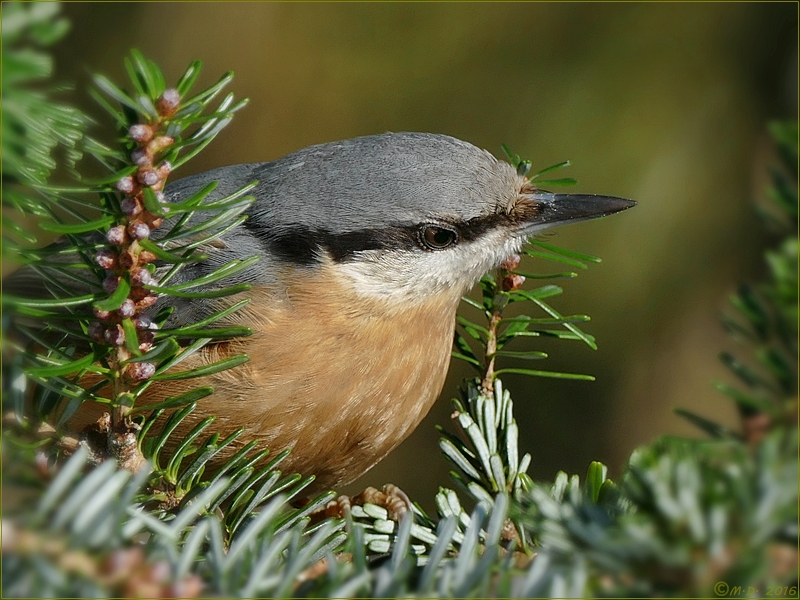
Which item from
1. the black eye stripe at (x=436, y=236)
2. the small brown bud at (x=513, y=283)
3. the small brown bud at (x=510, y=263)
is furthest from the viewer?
the black eye stripe at (x=436, y=236)

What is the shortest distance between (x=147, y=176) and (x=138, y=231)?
0.26 ft

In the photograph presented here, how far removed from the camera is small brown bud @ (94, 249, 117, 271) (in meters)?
1.18

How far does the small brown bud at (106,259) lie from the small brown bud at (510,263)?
35.3 inches


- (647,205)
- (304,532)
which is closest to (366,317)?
(304,532)

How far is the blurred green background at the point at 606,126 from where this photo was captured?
3957 millimetres

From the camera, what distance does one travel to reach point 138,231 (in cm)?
117

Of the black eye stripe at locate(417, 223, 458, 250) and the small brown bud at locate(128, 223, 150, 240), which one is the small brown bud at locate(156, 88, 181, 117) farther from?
the black eye stripe at locate(417, 223, 458, 250)

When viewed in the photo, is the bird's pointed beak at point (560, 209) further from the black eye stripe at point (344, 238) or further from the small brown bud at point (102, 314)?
the small brown bud at point (102, 314)

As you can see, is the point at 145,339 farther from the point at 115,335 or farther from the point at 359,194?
the point at 359,194

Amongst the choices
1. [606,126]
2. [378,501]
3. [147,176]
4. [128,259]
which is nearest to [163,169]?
[147,176]

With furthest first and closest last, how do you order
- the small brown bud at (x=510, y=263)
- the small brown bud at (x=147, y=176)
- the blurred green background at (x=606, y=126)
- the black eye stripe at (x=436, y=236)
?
the blurred green background at (x=606, y=126), the black eye stripe at (x=436, y=236), the small brown bud at (x=510, y=263), the small brown bud at (x=147, y=176)

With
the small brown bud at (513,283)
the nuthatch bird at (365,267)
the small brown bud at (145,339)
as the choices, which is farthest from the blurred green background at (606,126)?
the small brown bud at (145,339)

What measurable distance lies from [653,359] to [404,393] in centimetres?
259

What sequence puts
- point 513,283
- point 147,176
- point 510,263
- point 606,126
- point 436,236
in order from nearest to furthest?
point 147,176 → point 513,283 → point 510,263 → point 436,236 → point 606,126
